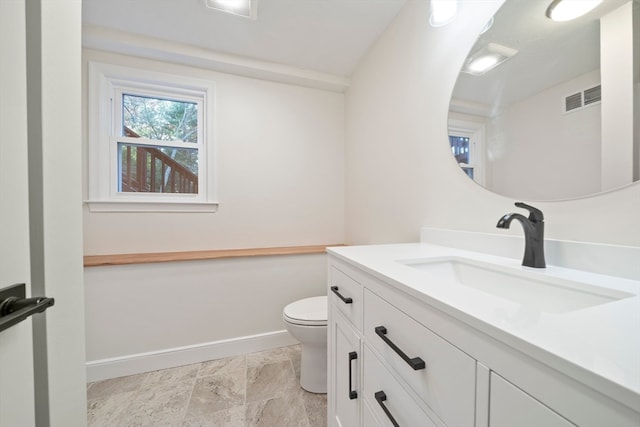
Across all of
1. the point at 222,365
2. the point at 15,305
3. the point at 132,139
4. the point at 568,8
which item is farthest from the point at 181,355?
the point at 568,8

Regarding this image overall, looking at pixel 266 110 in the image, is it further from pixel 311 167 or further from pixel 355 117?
pixel 355 117

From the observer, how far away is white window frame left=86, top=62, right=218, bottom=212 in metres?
1.71

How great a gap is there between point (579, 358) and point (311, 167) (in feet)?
6.91

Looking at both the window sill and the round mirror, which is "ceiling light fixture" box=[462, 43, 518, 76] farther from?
the window sill

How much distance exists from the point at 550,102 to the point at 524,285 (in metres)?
0.61

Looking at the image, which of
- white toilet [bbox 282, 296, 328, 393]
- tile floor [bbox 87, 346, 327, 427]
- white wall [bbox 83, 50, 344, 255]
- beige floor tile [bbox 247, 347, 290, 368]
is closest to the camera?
tile floor [bbox 87, 346, 327, 427]

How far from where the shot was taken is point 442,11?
45.6 inches

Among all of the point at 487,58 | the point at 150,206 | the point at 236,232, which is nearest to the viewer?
the point at 487,58

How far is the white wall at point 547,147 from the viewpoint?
2.32 feet

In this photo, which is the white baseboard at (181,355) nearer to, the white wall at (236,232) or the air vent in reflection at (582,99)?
the white wall at (236,232)

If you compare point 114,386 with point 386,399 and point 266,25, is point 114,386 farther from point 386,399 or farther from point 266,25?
point 266,25

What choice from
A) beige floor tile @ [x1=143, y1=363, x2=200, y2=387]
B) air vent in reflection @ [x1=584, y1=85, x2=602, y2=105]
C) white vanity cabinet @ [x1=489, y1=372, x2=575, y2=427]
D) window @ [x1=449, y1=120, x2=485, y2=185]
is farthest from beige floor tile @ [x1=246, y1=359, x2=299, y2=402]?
air vent in reflection @ [x1=584, y1=85, x2=602, y2=105]

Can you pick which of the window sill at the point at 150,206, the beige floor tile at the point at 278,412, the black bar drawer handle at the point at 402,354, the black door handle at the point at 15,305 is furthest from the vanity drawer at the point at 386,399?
the window sill at the point at 150,206

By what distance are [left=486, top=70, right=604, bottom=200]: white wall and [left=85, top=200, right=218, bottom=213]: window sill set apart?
1897 mm
